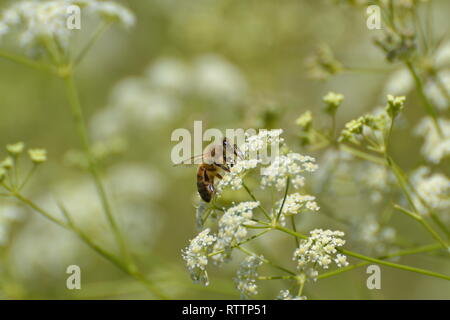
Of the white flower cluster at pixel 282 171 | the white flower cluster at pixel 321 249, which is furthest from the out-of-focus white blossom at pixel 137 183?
the white flower cluster at pixel 321 249

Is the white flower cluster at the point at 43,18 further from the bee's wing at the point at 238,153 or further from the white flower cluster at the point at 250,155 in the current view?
the white flower cluster at the point at 250,155

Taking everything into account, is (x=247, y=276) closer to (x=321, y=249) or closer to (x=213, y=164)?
(x=321, y=249)

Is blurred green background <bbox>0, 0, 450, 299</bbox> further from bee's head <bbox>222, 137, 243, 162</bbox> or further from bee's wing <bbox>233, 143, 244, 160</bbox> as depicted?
bee's wing <bbox>233, 143, 244, 160</bbox>

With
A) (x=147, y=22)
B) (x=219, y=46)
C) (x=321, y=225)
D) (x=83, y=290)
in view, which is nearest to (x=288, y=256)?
(x=321, y=225)

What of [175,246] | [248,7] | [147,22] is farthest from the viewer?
[147,22]

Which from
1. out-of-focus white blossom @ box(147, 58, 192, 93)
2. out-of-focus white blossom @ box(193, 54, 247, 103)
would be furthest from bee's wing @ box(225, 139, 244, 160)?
out-of-focus white blossom @ box(147, 58, 192, 93)
